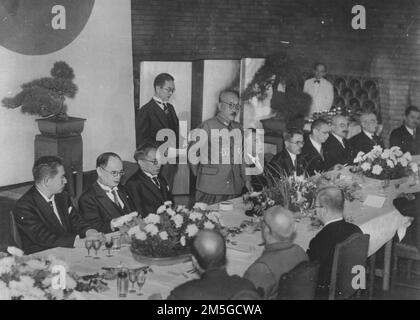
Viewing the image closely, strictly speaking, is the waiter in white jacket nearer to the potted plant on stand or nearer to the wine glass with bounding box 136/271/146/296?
the potted plant on stand

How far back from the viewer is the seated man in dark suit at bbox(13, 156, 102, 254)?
14.3ft

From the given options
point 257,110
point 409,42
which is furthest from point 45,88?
point 409,42

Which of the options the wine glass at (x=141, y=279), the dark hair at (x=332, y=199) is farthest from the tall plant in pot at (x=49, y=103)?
the wine glass at (x=141, y=279)

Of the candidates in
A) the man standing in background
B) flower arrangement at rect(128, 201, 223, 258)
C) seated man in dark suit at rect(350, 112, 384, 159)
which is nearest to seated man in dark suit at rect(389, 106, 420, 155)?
seated man in dark suit at rect(350, 112, 384, 159)

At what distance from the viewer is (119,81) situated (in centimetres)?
800

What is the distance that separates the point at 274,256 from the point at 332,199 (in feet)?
2.56

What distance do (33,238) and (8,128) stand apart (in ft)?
9.32

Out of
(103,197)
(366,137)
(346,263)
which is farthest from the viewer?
(366,137)

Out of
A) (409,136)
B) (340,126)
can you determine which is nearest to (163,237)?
(340,126)

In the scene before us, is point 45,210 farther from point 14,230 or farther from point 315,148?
point 315,148

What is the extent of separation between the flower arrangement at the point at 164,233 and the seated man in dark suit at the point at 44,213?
1.49 feet

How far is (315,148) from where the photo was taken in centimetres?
644

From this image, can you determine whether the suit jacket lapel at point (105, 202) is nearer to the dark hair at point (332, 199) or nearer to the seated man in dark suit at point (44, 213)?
the seated man in dark suit at point (44, 213)
